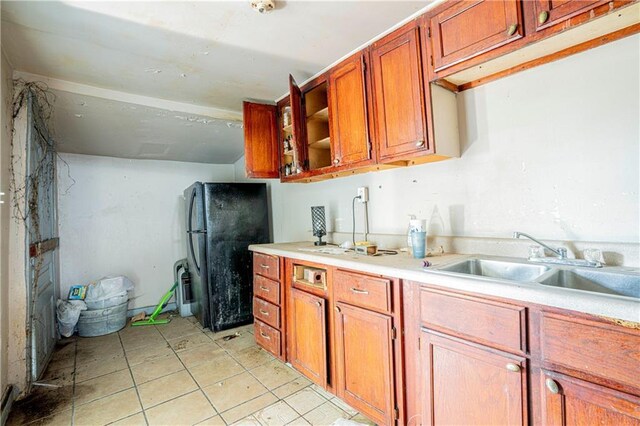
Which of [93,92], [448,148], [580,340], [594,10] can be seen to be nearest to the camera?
[580,340]

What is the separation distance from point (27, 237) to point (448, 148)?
283 centimetres

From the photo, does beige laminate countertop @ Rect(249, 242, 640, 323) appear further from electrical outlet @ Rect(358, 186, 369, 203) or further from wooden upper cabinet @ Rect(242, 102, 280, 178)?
wooden upper cabinet @ Rect(242, 102, 280, 178)

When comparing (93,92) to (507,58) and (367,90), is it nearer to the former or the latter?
(367,90)

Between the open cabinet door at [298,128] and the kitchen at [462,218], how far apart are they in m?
0.02

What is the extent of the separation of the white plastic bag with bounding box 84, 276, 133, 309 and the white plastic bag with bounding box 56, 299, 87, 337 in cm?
11

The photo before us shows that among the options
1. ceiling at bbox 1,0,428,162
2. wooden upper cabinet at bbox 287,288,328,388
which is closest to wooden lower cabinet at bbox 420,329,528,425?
wooden upper cabinet at bbox 287,288,328,388

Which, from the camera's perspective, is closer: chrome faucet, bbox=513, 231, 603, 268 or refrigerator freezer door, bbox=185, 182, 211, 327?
chrome faucet, bbox=513, 231, 603, 268

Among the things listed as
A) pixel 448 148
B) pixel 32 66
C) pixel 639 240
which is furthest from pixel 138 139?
pixel 639 240

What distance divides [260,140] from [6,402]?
2.44m

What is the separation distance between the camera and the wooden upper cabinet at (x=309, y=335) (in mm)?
1868

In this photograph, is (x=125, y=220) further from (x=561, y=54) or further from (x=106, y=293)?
(x=561, y=54)

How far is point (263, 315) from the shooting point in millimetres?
2482

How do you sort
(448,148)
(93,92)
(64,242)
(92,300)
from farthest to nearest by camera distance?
1. (64,242)
2. (92,300)
3. (93,92)
4. (448,148)

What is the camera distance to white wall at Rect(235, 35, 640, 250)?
4.24 ft
